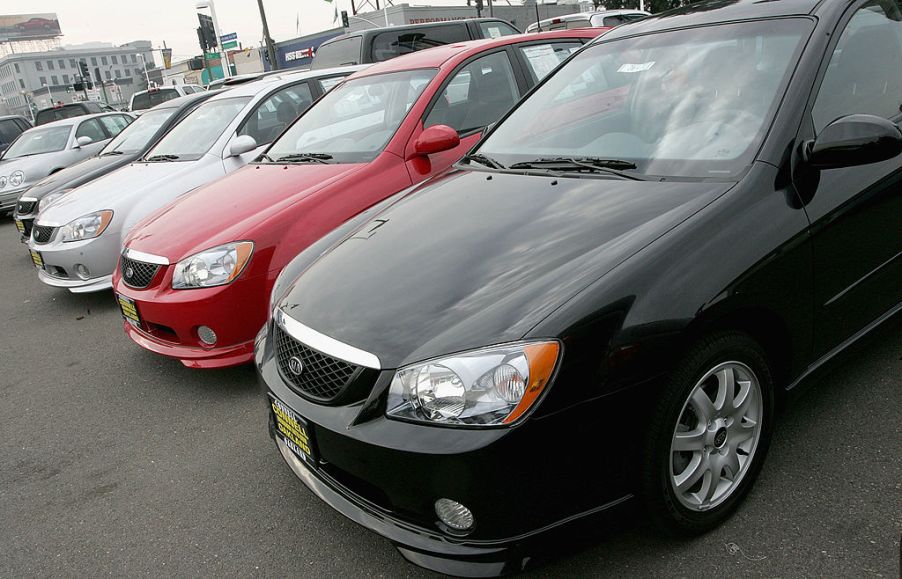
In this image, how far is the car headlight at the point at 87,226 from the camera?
561 cm

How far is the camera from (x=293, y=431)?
92.6 inches

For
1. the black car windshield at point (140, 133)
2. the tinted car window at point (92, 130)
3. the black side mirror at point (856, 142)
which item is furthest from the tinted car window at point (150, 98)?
the black side mirror at point (856, 142)

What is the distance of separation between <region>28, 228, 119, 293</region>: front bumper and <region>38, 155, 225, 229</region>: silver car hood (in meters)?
0.18

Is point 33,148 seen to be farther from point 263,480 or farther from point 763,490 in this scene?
point 763,490

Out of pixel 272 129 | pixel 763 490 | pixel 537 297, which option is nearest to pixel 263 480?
pixel 537 297

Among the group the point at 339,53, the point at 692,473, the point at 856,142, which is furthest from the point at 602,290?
the point at 339,53

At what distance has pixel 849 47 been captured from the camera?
269cm

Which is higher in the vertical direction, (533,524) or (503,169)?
(503,169)

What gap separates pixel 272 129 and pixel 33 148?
690 cm

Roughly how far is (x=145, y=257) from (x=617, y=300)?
308 cm

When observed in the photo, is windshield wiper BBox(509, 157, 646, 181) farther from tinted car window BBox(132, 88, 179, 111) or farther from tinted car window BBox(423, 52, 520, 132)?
tinted car window BBox(132, 88, 179, 111)

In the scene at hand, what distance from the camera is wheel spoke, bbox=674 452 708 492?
7.04ft

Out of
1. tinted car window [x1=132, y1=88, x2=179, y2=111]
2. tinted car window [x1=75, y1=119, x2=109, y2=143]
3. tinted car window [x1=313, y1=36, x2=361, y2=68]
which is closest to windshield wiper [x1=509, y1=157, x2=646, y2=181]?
tinted car window [x1=313, y1=36, x2=361, y2=68]

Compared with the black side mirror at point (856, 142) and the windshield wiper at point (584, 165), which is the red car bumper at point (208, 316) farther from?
the black side mirror at point (856, 142)
